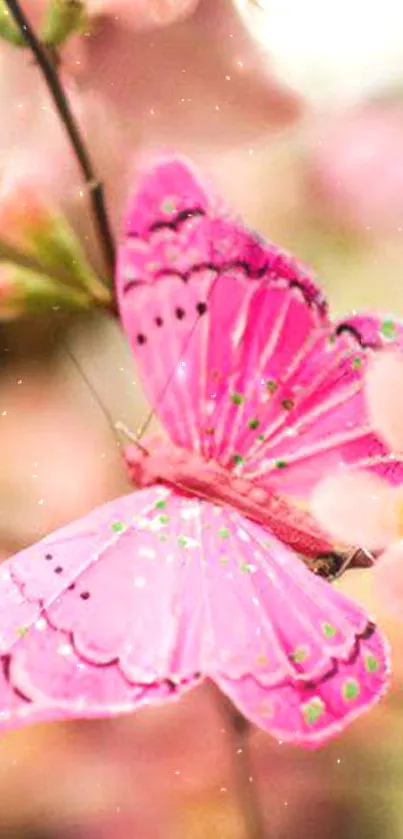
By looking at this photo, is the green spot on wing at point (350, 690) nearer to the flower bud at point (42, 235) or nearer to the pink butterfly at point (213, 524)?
the pink butterfly at point (213, 524)

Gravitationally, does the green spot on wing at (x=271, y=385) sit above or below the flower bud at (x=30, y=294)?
below

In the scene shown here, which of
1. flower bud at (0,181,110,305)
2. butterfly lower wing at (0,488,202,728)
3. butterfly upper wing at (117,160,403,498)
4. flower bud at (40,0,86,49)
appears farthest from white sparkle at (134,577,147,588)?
flower bud at (40,0,86,49)

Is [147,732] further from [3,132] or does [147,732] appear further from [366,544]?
[3,132]

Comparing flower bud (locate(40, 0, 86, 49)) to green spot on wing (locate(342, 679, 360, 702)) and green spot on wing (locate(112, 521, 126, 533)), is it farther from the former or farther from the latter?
green spot on wing (locate(342, 679, 360, 702))

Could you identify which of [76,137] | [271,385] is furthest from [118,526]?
[76,137]

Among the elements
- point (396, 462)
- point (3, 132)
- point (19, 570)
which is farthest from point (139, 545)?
point (3, 132)

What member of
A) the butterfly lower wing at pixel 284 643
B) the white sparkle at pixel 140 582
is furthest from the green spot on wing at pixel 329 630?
the white sparkle at pixel 140 582
